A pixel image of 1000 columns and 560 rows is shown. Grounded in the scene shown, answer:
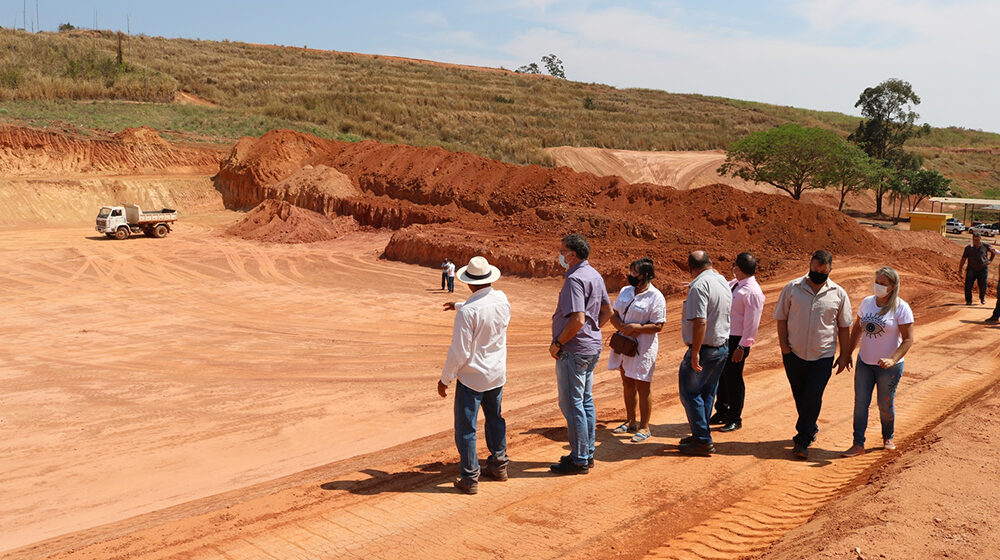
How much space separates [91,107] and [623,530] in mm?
47352

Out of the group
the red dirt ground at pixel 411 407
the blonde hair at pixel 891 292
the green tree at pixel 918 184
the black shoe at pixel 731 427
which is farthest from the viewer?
the green tree at pixel 918 184

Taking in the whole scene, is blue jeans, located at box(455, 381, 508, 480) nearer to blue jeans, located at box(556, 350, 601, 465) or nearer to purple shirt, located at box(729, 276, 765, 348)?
blue jeans, located at box(556, 350, 601, 465)

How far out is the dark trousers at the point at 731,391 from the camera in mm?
7210

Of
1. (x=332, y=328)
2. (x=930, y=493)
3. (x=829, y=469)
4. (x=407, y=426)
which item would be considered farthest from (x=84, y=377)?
(x=930, y=493)

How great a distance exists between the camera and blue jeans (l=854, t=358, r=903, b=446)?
21.0 feet

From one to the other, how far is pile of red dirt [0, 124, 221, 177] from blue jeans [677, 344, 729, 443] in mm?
37734

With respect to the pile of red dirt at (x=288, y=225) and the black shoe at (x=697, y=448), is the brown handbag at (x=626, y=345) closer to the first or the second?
the black shoe at (x=697, y=448)

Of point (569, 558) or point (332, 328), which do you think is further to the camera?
point (332, 328)

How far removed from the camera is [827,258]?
20.0 ft

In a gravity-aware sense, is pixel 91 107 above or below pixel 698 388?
above

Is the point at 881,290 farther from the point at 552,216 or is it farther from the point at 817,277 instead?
the point at 552,216

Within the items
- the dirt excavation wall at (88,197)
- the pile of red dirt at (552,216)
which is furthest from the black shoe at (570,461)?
the dirt excavation wall at (88,197)

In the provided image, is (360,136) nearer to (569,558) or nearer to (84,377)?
(84,377)

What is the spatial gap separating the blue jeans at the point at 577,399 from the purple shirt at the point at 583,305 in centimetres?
9
